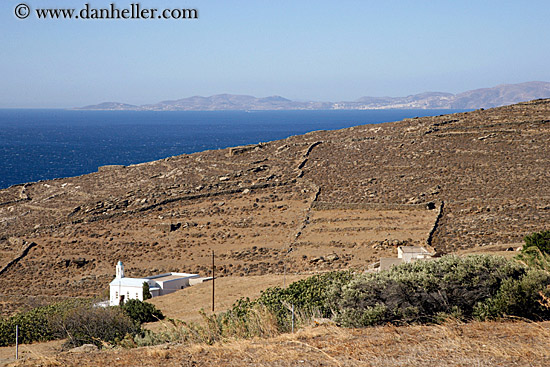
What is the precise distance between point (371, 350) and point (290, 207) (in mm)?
31053

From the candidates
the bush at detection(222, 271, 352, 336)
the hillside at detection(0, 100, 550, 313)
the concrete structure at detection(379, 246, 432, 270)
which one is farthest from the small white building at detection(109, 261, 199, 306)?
the bush at detection(222, 271, 352, 336)

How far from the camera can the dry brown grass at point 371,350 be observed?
26.8 feet

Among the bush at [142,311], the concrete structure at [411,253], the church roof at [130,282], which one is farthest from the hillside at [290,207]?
the bush at [142,311]

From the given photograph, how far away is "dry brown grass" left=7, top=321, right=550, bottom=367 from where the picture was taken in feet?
26.8

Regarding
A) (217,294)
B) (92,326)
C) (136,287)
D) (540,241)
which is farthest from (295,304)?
(136,287)

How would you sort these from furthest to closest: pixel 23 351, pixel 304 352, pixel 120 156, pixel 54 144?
pixel 54 144
pixel 120 156
pixel 23 351
pixel 304 352

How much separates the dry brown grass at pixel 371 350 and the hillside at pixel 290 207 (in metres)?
18.6

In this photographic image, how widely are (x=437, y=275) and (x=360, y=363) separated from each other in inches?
150

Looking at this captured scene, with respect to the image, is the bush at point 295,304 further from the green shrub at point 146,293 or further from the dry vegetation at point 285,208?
the green shrub at point 146,293

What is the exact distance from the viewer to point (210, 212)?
4019 centimetres

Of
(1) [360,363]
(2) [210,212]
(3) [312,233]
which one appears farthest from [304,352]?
(2) [210,212]

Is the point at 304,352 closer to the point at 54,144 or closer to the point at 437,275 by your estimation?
the point at 437,275

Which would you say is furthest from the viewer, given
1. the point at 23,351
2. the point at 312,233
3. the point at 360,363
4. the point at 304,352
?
the point at 312,233

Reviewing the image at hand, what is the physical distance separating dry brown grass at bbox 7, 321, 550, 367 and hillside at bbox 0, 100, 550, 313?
1856cm
